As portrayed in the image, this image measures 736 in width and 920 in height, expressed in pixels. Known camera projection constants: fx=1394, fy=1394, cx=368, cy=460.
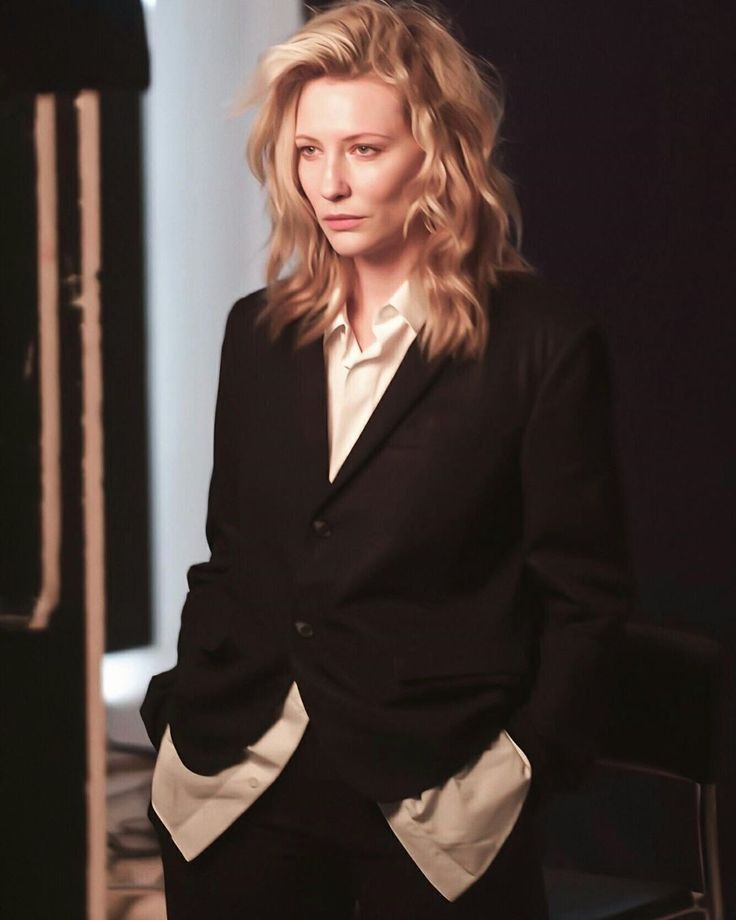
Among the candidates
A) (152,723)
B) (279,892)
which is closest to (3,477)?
(152,723)

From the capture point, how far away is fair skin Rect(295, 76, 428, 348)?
1338mm

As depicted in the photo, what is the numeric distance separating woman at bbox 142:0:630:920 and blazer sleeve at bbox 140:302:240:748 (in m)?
0.06

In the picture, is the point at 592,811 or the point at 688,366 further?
the point at 592,811

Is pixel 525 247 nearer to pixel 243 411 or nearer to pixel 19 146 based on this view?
pixel 243 411

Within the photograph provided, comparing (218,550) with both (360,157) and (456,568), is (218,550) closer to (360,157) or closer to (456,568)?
(456,568)

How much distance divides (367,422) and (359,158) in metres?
0.26

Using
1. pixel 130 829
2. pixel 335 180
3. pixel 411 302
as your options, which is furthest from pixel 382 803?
pixel 130 829

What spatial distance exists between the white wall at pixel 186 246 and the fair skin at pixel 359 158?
70 cm

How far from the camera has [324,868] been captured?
1386mm

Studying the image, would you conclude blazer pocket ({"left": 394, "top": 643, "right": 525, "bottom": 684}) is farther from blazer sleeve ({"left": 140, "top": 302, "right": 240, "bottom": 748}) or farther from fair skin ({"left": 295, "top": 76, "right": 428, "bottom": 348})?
fair skin ({"left": 295, "top": 76, "right": 428, "bottom": 348})

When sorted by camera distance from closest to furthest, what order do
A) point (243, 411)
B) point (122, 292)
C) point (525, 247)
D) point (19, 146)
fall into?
point (19, 146), point (243, 411), point (122, 292), point (525, 247)

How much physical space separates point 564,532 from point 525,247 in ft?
3.08

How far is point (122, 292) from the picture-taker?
6.56ft

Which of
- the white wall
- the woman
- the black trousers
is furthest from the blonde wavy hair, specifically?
the white wall
